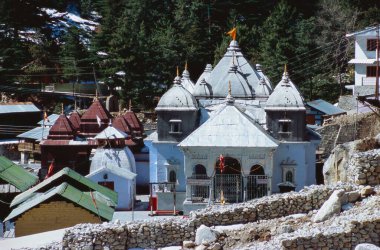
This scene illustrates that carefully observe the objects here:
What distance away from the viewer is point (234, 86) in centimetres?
4181

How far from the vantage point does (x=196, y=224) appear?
844 inches

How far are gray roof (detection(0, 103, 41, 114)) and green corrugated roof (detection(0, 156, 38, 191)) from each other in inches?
830

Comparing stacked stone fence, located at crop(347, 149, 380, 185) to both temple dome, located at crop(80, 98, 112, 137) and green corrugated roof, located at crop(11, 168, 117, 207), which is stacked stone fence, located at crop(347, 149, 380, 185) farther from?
temple dome, located at crop(80, 98, 112, 137)

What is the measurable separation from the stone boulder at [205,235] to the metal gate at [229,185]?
15.5 metres

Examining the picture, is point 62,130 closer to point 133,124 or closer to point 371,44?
point 133,124

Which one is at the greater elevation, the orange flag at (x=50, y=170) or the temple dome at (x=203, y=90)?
the temple dome at (x=203, y=90)

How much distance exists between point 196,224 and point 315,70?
4277 centimetres

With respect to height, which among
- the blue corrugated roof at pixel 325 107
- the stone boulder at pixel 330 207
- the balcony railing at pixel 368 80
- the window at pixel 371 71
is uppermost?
the window at pixel 371 71

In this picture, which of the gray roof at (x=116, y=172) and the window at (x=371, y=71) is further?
the window at (x=371, y=71)

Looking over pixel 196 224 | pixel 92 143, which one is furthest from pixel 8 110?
pixel 196 224

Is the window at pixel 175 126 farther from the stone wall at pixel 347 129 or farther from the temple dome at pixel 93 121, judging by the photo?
the temple dome at pixel 93 121

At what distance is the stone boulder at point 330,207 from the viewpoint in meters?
20.3

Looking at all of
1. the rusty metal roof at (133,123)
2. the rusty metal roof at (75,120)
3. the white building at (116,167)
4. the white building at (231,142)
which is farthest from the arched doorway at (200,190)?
the rusty metal roof at (75,120)

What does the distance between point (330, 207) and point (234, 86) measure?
21.7 m
